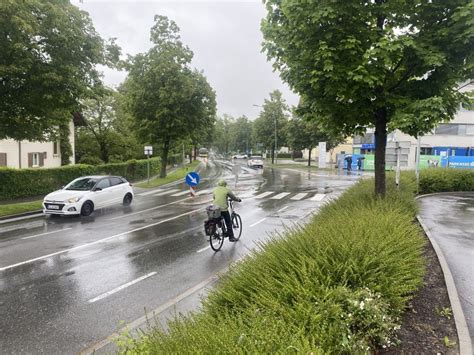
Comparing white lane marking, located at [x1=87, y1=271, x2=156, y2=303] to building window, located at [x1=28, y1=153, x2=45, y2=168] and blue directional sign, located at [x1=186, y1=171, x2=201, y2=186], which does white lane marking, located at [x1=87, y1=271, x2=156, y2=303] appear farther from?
building window, located at [x1=28, y1=153, x2=45, y2=168]

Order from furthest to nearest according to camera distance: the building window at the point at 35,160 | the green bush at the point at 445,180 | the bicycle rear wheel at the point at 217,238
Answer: the building window at the point at 35,160 < the green bush at the point at 445,180 < the bicycle rear wheel at the point at 217,238

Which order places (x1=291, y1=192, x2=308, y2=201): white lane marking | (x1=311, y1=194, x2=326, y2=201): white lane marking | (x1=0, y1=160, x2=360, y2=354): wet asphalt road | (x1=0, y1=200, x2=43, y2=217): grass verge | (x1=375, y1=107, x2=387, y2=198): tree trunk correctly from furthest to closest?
(x1=291, y1=192, x2=308, y2=201): white lane marking → (x1=311, y1=194, x2=326, y2=201): white lane marking → (x1=0, y1=200, x2=43, y2=217): grass verge → (x1=375, y1=107, x2=387, y2=198): tree trunk → (x1=0, y1=160, x2=360, y2=354): wet asphalt road

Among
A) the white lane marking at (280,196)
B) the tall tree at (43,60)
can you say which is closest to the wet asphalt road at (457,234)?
the white lane marking at (280,196)

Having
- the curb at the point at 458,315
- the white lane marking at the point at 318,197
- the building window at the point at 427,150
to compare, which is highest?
the building window at the point at 427,150

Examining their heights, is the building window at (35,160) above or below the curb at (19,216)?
above

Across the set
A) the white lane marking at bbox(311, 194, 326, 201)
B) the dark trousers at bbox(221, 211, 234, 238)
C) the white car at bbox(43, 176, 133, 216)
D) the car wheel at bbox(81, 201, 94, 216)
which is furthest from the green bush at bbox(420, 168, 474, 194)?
the car wheel at bbox(81, 201, 94, 216)

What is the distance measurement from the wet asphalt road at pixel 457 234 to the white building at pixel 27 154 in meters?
25.4

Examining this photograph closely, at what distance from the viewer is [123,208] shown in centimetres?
1622

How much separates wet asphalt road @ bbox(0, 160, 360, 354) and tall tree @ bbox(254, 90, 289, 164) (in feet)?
157

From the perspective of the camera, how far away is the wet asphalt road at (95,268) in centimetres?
483

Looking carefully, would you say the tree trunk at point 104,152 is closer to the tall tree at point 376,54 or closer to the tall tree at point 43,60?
the tall tree at point 43,60

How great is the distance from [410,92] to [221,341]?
27.3 ft

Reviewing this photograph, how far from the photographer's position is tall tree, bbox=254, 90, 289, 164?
6094 cm

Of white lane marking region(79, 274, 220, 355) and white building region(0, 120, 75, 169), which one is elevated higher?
white building region(0, 120, 75, 169)
